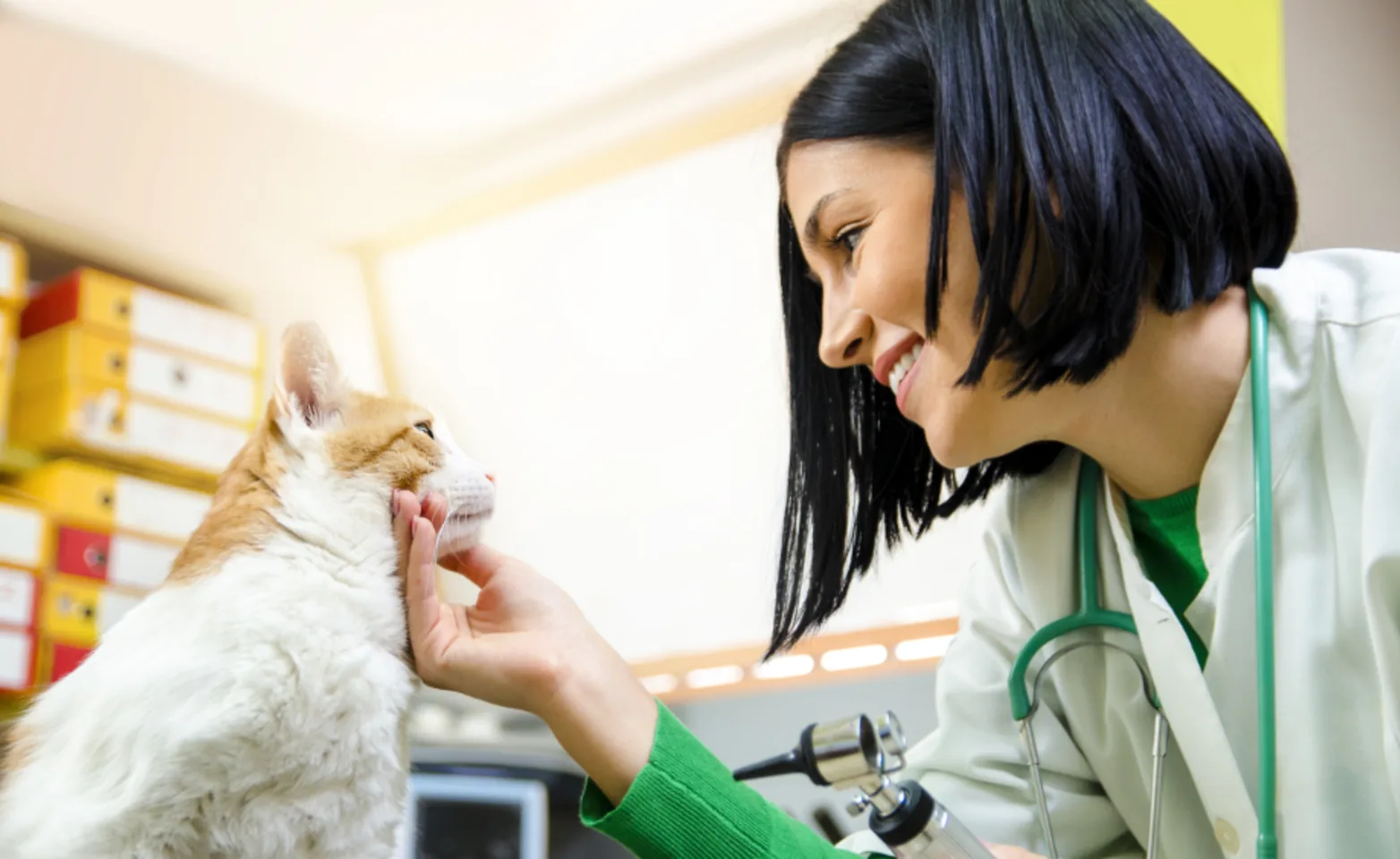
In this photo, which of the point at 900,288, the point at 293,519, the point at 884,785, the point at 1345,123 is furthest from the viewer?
the point at 1345,123

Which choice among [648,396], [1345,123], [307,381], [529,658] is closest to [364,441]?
[307,381]

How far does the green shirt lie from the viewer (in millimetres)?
914

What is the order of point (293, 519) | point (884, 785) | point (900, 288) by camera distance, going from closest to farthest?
1. point (884, 785)
2. point (293, 519)
3. point (900, 288)

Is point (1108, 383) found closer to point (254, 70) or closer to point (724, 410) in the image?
point (724, 410)

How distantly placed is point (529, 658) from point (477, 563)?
0.10 meters

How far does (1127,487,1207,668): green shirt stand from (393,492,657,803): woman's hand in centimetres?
44

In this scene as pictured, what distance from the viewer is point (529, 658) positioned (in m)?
0.73

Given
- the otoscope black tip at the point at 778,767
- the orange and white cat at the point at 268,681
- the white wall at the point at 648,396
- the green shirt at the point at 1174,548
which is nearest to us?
the orange and white cat at the point at 268,681

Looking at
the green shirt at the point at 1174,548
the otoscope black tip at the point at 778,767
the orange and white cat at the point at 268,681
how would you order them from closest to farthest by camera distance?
the orange and white cat at the point at 268,681 < the otoscope black tip at the point at 778,767 < the green shirt at the point at 1174,548

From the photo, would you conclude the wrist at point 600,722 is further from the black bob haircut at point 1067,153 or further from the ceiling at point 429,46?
the ceiling at point 429,46

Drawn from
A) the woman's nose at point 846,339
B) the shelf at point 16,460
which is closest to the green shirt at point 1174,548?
the woman's nose at point 846,339

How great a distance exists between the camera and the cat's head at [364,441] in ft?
2.41

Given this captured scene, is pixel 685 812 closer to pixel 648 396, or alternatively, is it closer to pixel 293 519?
pixel 293 519

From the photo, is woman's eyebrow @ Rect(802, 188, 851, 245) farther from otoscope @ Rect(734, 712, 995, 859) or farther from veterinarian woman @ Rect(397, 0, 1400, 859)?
otoscope @ Rect(734, 712, 995, 859)
